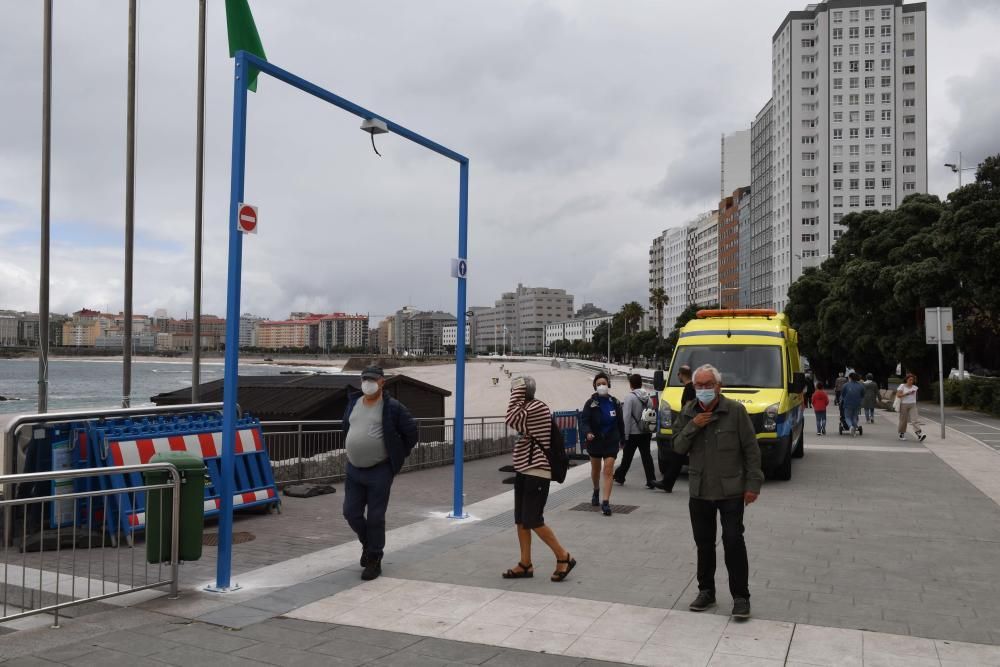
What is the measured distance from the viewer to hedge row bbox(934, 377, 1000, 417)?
2968 centimetres

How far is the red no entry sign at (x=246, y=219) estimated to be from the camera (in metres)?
6.44

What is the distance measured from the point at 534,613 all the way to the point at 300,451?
302 inches

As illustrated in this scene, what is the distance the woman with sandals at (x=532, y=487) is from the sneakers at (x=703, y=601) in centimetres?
126

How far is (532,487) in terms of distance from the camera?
684 centimetres

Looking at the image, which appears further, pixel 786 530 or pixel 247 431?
pixel 247 431

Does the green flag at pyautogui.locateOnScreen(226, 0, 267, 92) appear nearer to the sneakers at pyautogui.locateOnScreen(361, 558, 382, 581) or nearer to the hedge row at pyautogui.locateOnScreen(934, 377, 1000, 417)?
the sneakers at pyautogui.locateOnScreen(361, 558, 382, 581)

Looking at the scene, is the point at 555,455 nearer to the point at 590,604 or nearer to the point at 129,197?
the point at 590,604

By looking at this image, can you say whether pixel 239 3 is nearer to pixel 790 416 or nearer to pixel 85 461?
pixel 85 461

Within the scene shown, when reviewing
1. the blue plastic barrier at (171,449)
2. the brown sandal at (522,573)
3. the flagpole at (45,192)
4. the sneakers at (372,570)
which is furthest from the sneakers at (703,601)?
the flagpole at (45,192)

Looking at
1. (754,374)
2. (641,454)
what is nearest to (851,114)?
(754,374)

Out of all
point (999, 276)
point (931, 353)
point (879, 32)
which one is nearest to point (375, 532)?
point (999, 276)

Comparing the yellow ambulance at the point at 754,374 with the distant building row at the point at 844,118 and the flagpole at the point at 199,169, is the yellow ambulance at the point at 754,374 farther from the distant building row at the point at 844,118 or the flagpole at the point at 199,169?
the distant building row at the point at 844,118

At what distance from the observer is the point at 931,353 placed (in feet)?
120

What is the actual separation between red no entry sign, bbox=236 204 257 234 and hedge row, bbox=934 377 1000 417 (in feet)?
97.6
